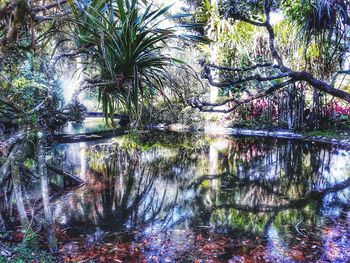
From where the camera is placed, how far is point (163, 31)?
228cm

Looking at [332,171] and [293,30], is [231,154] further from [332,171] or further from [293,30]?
[293,30]

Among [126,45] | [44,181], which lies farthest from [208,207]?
[126,45]

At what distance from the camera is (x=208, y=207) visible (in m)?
4.01

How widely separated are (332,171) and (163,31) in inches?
188

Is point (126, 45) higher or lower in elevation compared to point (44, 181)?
higher

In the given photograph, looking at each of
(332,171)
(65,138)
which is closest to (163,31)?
(332,171)

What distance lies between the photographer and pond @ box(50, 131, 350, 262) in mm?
2822

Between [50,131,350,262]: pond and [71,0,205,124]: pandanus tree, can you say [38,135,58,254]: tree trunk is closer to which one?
[50,131,350,262]: pond

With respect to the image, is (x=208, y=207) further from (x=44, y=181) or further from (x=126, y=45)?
(x=126, y=45)

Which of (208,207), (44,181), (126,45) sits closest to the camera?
(126,45)

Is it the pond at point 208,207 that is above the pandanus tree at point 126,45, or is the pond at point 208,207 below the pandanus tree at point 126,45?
below

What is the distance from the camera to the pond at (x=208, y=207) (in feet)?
9.26

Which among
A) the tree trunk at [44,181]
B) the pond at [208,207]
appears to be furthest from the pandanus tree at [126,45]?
the pond at [208,207]

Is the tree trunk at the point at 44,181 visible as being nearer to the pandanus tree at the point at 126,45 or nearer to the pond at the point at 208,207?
the pond at the point at 208,207
